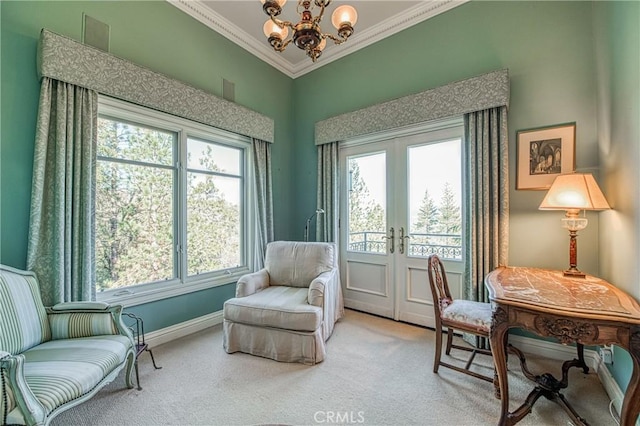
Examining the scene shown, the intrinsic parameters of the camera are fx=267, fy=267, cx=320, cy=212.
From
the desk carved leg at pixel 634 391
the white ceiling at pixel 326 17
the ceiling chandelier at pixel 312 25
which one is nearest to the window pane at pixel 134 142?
the white ceiling at pixel 326 17

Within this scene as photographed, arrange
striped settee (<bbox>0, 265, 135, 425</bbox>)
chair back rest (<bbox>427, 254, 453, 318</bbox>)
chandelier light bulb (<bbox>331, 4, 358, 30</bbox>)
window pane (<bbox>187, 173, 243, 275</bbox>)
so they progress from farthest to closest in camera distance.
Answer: window pane (<bbox>187, 173, 243, 275</bbox>)
chair back rest (<bbox>427, 254, 453, 318</bbox>)
chandelier light bulb (<bbox>331, 4, 358, 30</bbox>)
striped settee (<bbox>0, 265, 135, 425</bbox>)

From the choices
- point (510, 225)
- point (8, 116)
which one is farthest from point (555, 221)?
point (8, 116)

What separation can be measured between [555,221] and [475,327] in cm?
130

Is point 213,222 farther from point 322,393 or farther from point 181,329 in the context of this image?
point 322,393

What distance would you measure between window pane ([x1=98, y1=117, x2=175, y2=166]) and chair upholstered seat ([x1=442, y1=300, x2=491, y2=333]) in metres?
3.08

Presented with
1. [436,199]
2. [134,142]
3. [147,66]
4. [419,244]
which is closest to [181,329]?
[134,142]

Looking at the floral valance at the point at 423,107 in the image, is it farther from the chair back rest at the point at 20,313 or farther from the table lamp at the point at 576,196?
the chair back rest at the point at 20,313

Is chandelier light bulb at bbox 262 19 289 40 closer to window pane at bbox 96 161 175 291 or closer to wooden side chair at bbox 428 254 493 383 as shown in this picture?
window pane at bbox 96 161 175 291

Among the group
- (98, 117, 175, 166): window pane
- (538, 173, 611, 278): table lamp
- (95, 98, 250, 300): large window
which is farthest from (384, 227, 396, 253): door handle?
(98, 117, 175, 166): window pane

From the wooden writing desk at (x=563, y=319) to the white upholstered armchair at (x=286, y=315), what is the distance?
132 centimetres

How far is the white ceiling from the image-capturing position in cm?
296

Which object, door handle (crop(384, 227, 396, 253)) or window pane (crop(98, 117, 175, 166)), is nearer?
window pane (crop(98, 117, 175, 166))

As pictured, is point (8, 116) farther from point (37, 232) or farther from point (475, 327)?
point (475, 327)

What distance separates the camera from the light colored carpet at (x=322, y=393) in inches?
66.2
